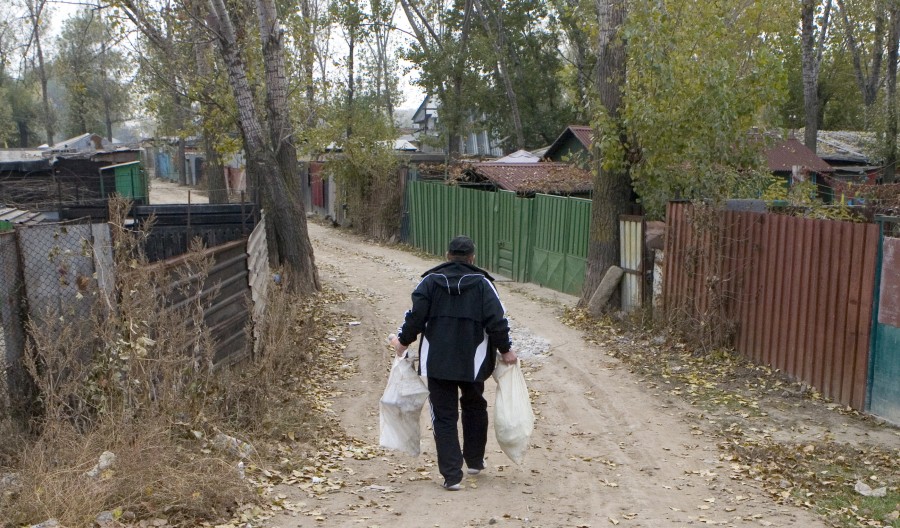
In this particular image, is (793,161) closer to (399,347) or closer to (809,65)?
(809,65)

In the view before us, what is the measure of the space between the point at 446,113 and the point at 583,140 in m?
9.97

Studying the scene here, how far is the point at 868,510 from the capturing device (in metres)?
5.62

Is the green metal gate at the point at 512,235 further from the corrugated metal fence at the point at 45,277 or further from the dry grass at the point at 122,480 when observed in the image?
the dry grass at the point at 122,480

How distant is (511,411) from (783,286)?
4.36 meters

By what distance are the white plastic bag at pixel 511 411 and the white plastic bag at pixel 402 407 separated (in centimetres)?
52

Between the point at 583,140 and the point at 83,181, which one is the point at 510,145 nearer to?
the point at 583,140

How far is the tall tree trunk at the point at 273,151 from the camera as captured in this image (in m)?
13.5

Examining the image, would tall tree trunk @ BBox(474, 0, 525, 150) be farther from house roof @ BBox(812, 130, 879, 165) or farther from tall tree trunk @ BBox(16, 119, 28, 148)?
tall tree trunk @ BBox(16, 119, 28, 148)

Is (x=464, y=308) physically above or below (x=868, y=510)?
above

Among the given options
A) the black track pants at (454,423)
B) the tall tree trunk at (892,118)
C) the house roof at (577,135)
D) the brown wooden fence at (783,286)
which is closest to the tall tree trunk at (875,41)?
the tall tree trunk at (892,118)

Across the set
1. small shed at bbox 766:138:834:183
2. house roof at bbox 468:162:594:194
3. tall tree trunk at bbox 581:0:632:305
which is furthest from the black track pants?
small shed at bbox 766:138:834:183

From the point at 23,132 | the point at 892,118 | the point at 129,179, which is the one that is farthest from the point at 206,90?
the point at 23,132

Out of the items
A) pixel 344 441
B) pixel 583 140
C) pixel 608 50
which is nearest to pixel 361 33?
pixel 583 140

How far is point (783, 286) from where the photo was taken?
360 inches
